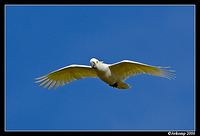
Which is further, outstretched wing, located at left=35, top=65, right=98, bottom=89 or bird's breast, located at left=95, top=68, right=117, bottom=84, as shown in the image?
outstretched wing, located at left=35, top=65, right=98, bottom=89

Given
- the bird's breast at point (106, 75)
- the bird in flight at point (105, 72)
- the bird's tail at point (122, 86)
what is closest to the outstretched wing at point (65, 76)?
the bird in flight at point (105, 72)

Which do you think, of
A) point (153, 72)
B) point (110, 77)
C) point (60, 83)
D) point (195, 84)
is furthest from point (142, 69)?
point (60, 83)

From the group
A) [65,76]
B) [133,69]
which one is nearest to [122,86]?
[133,69]

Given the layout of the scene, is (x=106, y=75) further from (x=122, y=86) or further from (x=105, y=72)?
(x=122, y=86)

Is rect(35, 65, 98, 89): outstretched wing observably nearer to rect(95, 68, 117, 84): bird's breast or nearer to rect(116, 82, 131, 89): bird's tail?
rect(95, 68, 117, 84): bird's breast

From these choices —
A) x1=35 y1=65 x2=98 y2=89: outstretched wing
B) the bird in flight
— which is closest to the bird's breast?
the bird in flight

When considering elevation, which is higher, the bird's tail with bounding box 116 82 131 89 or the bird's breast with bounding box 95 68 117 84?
the bird's breast with bounding box 95 68 117 84
